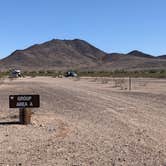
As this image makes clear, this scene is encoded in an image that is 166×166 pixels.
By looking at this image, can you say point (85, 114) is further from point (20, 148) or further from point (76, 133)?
point (20, 148)

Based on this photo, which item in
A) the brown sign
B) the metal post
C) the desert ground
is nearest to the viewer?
the desert ground

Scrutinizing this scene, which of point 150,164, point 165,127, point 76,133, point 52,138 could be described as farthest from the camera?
point 165,127

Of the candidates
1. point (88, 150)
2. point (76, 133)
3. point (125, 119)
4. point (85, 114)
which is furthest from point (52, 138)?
point (85, 114)

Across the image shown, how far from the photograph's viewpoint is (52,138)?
13883 mm

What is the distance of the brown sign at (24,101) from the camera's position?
16.7 meters

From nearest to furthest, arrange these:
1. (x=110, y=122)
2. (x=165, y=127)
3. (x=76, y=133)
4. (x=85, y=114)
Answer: (x=76, y=133) < (x=165, y=127) < (x=110, y=122) < (x=85, y=114)

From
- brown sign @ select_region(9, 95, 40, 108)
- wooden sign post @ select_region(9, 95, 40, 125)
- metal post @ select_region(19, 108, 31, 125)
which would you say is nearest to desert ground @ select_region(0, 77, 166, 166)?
metal post @ select_region(19, 108, 31, 125)

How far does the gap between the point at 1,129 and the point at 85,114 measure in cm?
544

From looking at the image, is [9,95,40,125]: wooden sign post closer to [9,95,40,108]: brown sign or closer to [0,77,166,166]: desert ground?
[9,95,40,108]: brown sign

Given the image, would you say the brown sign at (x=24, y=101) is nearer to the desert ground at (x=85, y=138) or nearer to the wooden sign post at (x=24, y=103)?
the wooden sign post at (x=24, y=103)

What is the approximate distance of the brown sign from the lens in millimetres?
16656

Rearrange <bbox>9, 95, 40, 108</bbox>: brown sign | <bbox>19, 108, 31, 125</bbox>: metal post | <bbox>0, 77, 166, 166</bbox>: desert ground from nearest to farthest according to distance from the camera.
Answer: <bbox>0, 77, 166, 166</bbox>: desert ground, <bbox>9, 95, 40, 108</bbox>: brown sign, <bbox>19, 108, 31, 125</bbox>: metal post

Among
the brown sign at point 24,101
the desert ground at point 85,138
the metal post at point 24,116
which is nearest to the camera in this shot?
the desert ground at point 85,138

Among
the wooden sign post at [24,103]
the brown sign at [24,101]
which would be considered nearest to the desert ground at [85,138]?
the wooden sign post at [24,103]
